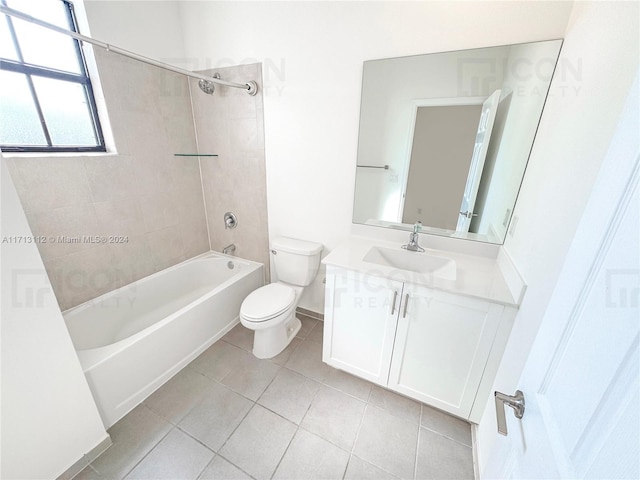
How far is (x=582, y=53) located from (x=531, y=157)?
44 cm

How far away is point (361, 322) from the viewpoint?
1.50 meters

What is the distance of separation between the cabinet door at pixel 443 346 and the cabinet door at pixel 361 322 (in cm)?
6

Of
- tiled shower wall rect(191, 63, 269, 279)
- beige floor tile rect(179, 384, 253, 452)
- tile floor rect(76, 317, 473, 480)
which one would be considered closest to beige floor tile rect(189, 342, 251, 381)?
tile floor rect(76, 317, 473, 480)

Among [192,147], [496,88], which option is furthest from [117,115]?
[496,88]

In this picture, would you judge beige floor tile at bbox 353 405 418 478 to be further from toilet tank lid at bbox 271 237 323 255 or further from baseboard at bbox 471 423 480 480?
toilet tank lid at bbox 271 237 323 255

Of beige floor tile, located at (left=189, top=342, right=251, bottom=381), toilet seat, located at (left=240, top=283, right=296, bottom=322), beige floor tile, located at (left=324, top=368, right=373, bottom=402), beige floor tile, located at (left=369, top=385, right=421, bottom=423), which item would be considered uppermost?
toilet seat, located at (left=240, top=283, right=296, bottom=322)


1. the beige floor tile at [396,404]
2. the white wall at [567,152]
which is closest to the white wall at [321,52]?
the white wall at [567,152]

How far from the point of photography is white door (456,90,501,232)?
4.45ft

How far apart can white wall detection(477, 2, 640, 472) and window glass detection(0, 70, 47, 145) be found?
2.57 metres

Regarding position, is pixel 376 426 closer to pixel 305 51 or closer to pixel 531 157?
pixel 531 157

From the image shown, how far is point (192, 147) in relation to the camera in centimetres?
225

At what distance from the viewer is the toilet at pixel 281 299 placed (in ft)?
5.58

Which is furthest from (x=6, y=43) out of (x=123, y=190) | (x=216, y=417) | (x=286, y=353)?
(x=286, y=353)

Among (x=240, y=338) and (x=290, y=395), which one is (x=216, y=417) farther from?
(x=240, y=338)
